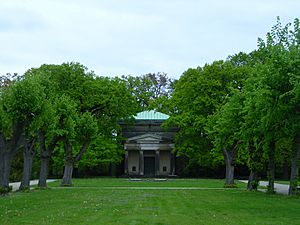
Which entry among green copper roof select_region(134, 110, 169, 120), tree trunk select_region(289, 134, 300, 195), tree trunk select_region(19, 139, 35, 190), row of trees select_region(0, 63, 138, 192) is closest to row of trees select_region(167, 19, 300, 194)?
tree trunk select_region(289, 134, 300, 195)

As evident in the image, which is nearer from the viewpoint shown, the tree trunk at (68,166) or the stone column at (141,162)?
the tree trunk at (68,166)

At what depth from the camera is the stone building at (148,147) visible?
63.3 m

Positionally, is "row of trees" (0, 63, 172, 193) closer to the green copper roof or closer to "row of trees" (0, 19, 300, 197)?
"row of trees" (0, 19, 300, 197)

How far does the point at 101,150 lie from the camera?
187 feet

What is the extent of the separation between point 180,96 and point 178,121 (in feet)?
10.5

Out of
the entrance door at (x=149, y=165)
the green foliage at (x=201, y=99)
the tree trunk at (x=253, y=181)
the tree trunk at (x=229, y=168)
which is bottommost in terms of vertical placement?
the tree trunk at (x=253, y=181)

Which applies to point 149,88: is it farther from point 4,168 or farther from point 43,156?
point 4,168

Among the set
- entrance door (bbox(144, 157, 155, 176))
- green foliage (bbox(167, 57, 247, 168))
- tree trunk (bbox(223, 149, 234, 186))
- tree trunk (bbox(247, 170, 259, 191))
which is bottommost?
tree trunk (bbox(247, 170, 259, 191))

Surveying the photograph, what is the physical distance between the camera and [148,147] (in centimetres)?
6344

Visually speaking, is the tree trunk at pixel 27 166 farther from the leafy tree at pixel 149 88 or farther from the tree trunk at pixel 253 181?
the leafy tree at pixel 149 88

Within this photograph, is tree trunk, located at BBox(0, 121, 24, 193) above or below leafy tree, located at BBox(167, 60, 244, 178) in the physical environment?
below

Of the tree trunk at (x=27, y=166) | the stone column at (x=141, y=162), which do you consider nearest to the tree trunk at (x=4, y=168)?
the tree trunk at (x=27, y=166)

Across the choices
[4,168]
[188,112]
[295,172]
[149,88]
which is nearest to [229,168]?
[295,172]

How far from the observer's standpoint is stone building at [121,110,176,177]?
208 feet
